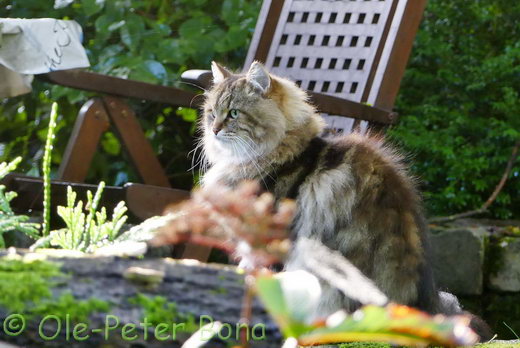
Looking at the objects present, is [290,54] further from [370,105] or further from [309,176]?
[309,176]

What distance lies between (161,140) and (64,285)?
137 inches

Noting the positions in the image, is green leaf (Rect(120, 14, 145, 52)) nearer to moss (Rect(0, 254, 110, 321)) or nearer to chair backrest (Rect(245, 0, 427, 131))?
chair backrest (Rect(245, 0, 427, 131))

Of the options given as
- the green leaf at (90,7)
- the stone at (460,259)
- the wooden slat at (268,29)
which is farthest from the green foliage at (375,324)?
the green leaf at (90,7)

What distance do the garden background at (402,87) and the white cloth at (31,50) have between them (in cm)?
101

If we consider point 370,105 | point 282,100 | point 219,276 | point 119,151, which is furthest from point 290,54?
point 219,276

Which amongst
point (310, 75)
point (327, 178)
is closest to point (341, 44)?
point (310, 75)

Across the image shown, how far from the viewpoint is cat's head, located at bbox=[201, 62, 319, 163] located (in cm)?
261

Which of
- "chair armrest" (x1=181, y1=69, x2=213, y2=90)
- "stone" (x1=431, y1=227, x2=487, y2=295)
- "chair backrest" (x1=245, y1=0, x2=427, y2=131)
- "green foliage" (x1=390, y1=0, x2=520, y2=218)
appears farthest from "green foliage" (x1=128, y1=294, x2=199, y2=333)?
"green foliage" (x1=390, y1=0, x2=520, y2=218)

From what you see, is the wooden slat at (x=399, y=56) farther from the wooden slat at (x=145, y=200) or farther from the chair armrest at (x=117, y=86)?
the wooden slat at (x=145, y=200)

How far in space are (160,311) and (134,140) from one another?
2.02 meters

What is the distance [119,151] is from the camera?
4465mm

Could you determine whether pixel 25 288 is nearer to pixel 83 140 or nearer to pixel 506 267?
pixel 83 140

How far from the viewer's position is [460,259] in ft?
13.1

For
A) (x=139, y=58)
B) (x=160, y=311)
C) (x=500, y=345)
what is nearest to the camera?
(x=160, y=311)
